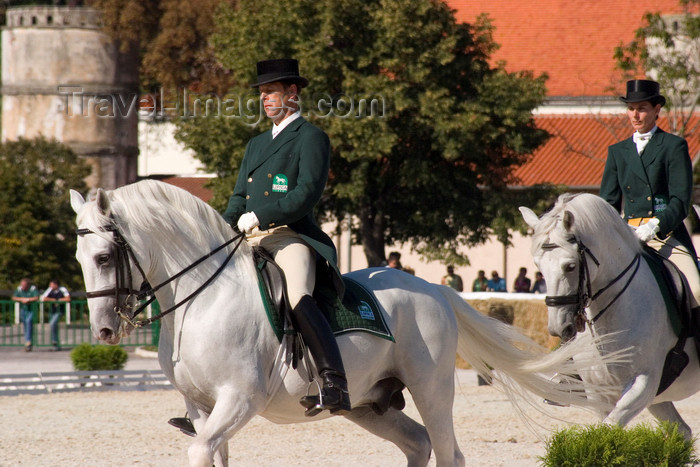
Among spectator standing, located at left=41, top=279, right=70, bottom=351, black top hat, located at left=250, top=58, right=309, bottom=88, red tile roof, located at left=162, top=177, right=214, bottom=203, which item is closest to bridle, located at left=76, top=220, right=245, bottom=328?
black top hat, located at left=250, top=58, right=309, bottom=88

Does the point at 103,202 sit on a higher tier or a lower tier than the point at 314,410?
higher

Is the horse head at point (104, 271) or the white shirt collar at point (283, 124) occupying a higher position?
the white shirt collar at point (283, 124)

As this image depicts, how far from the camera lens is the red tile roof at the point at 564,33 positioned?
164 feet

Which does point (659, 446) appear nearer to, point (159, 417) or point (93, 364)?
point (159, 417)

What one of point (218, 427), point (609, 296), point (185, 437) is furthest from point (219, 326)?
point (185, 437)

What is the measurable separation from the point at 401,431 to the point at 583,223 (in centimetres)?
193

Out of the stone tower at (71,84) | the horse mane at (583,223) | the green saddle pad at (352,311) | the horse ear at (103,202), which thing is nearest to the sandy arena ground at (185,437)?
the horse mane at (583,223)

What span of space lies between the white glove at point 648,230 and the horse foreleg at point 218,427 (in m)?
3.34

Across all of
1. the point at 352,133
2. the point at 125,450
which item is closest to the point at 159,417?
the point at 125,450

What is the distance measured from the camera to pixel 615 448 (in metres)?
6.41

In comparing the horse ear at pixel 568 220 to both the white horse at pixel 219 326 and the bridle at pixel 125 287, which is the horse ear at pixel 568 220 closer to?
the white horse at pixel 219 326

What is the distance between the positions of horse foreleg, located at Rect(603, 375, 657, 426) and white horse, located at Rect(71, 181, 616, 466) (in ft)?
1.59

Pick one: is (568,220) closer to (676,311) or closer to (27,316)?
(676,311)

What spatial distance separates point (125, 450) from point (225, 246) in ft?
15.2
